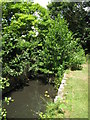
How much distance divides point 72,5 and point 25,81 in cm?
688

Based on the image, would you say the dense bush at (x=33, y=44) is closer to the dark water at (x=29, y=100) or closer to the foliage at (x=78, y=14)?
the dark water at (x=29, y=100)

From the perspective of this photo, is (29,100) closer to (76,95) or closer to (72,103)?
(76,95)

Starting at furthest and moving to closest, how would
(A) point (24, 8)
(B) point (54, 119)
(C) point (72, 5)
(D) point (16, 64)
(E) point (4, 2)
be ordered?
(C) point (72, 5) → (A) point (24, 8) → (D) point (16, 64) → (E) point (4, 2) → (B) point (54, 119)

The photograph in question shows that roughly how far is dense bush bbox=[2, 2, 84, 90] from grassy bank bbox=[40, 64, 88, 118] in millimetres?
1055

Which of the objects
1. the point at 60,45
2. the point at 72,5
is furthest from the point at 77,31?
the point at 60,45

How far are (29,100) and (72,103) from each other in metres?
2.31

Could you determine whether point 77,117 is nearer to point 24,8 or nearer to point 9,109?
point 9,109

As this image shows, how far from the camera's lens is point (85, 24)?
1290cm

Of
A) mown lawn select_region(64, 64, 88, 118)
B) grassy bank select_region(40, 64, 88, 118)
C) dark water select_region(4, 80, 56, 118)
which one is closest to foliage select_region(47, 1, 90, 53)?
mown lawn select_region(64, 64, 88, 118)

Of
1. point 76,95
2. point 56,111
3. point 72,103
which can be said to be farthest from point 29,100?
point 56,111

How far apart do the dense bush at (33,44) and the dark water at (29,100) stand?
635 millimetres

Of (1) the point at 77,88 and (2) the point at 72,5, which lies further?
(2) the point at 72,5

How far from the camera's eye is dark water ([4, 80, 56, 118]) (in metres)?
5.90

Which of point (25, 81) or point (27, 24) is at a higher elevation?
point (27, 24)
